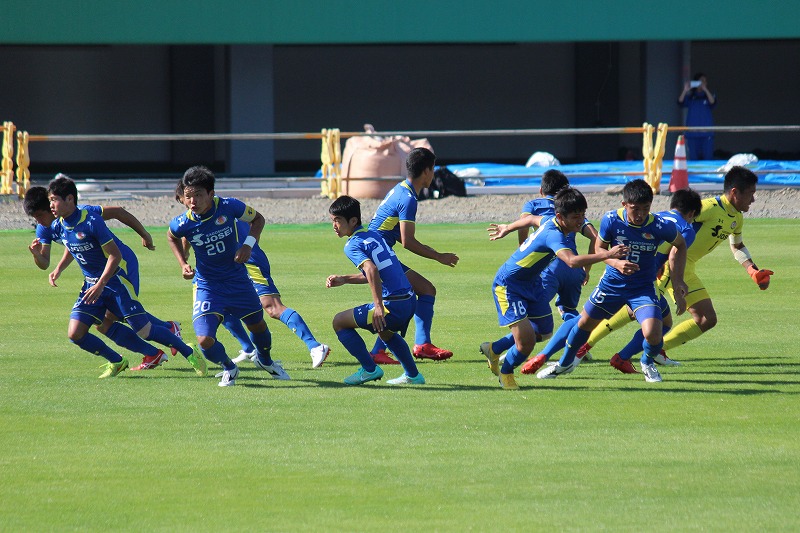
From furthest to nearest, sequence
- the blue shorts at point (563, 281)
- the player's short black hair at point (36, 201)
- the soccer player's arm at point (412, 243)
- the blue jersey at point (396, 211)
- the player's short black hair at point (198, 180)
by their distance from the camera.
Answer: the blue jersey at point (396, 211) < the blue shorts at point (563, 281) < the soccer player's arm at point (412, 243) < the player's short black hair at point (36, 201) < the player's short black hair at point (198, 180)

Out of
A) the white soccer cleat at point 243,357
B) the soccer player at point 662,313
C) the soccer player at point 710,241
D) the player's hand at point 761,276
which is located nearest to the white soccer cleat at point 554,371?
the soccer player at point 662,313

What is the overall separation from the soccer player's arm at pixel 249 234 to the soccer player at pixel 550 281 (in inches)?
75.7

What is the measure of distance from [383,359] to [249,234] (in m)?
1.77

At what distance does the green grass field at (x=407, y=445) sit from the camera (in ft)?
18.7

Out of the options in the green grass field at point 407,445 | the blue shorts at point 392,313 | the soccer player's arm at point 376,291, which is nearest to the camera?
the green grass field at point 407,445

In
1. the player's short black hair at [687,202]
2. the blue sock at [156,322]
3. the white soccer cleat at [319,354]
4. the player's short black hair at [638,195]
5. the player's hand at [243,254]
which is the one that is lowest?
the white soccer cleat at [319,354]

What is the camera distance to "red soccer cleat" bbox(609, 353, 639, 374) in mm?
9336

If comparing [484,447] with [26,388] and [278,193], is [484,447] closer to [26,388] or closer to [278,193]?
[26,388]

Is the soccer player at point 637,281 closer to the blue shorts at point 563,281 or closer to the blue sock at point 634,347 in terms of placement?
the blue sock at point 634,347

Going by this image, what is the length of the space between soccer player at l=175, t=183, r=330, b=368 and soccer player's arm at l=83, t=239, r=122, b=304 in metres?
0.65

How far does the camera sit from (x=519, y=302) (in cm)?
873

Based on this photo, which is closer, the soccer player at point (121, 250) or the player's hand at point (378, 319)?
the player's hand at point (378, 319)

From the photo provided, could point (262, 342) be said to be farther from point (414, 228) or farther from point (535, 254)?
point (535, 254)

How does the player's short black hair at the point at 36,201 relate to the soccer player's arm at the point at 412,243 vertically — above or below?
above
